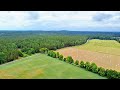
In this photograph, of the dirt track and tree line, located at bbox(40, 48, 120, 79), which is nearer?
tree line, located at bbox(40, 48, 120, 79)

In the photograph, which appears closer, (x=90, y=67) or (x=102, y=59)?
(x=90, y=67)

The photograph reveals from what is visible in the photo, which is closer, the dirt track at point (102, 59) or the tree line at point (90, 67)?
the tree line at point (90, 67)
